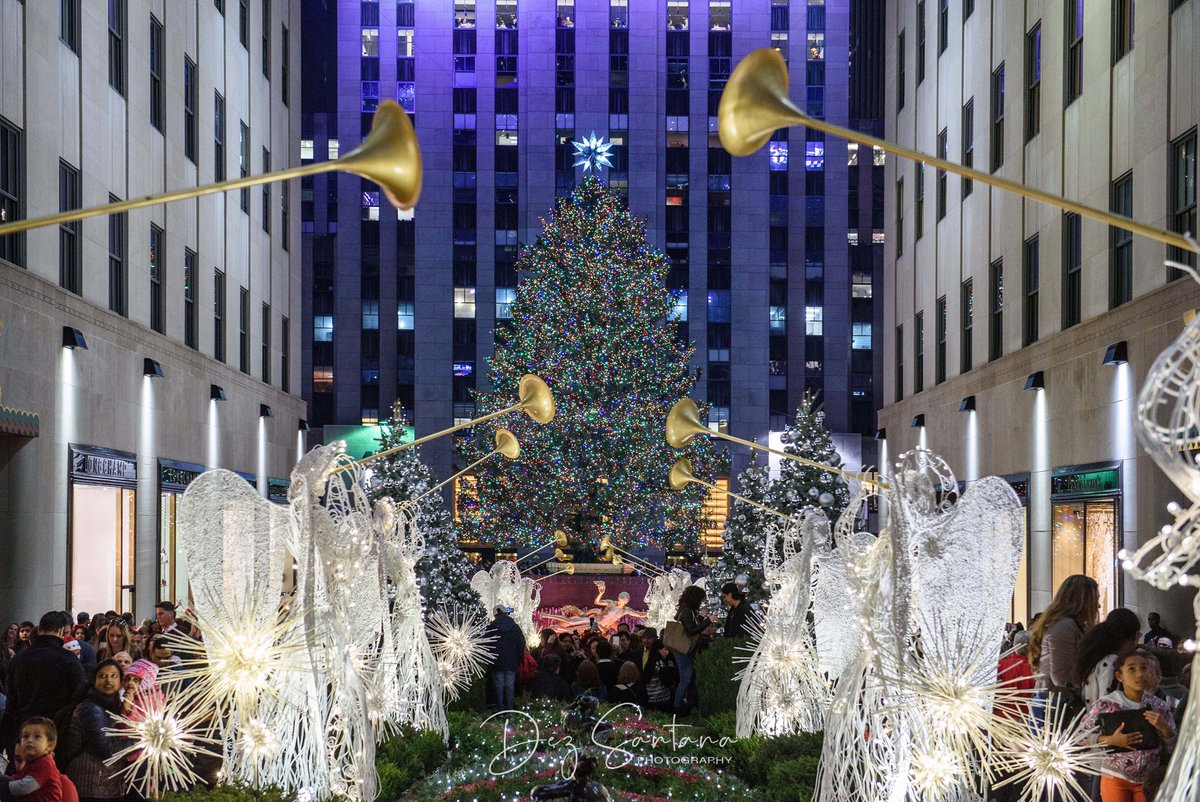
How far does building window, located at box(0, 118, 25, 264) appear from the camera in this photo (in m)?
18.5

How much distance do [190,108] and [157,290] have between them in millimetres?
4544

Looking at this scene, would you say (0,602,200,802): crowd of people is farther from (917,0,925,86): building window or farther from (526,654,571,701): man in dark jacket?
(917,0,925,86): building window

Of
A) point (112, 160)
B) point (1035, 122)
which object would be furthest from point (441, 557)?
point (1035, 122)

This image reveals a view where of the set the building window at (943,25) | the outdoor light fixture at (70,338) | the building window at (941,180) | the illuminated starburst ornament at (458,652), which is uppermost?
the building window at (943,25)

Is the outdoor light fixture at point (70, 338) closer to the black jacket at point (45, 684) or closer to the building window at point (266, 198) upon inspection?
the black jacket at point (45, 684)

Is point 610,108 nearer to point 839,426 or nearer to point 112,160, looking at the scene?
point 839,426

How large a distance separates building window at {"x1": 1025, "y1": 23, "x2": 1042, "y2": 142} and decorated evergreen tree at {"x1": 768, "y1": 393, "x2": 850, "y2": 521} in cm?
669

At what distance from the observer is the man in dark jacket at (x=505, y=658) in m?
15.1

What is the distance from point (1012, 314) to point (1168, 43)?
334 inches

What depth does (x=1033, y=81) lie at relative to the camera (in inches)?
988

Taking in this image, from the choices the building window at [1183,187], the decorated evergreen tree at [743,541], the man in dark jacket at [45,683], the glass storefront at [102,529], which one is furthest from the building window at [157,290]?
the building window at [1183,187]

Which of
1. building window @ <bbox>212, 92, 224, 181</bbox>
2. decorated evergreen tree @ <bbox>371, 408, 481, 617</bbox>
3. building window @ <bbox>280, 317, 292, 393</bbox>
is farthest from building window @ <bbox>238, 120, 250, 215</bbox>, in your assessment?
decorated evergreen tree @ <bbox>371, 408, 481, 617</bbox>

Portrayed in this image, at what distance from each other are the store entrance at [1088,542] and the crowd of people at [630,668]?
7.29 meters

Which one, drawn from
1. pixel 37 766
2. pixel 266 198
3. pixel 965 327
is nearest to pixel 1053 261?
pixel 965 327
